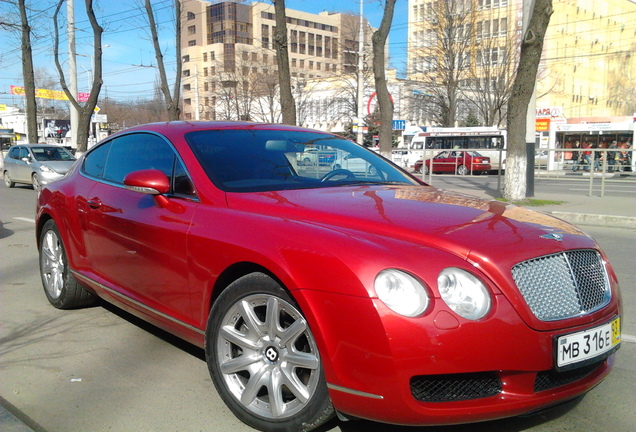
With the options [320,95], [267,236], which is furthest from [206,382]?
[320,95]

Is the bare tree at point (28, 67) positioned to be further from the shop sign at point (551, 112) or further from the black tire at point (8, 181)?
the shop sign at point (551, 112)

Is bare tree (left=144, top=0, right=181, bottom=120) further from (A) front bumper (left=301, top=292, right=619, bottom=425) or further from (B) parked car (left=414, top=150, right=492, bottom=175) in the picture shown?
(A) front bumper (left=301, top=292, right=619, bottom=425)

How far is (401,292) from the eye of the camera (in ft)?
8.15

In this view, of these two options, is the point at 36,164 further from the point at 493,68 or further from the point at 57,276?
the point at 493,68

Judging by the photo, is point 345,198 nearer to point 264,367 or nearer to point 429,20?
point 264,367

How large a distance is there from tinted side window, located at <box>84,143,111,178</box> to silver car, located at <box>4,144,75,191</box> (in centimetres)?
1511

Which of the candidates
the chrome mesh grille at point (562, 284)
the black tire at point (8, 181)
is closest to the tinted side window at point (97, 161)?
the chrome mesh grille at point (562, 284)

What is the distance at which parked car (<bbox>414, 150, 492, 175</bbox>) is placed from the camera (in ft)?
110

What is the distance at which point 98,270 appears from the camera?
14.4 ft

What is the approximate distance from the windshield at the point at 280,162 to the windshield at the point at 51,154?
17888mm

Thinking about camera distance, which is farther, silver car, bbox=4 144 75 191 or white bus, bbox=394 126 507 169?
A: white bus, bbox=394 126 507 169

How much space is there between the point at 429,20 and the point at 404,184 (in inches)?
1855

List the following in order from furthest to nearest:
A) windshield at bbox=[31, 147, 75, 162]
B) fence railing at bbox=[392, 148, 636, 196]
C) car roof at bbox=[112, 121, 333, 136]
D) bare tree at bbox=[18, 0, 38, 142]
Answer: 1. bare tree at bbox=[18, 0, 38, 142]
2. windshield at bbox=[31, 147, 75, 162]
3. fence railing at bbox=[392, 148, 636, 196]
4. car roof at bbox=[112, 121, 333, 136]

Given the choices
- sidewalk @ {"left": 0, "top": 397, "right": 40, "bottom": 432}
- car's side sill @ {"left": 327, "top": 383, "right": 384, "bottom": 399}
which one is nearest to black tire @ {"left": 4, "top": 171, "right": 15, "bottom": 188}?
sidewalk @ {"left": 0, "top": 397, "right": 40, "bottom": 432}
